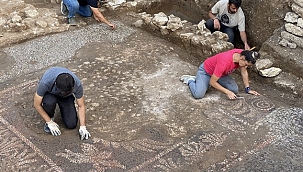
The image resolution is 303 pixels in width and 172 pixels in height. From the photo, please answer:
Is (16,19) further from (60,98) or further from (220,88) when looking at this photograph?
(220,88)

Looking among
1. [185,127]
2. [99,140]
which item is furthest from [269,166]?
[99,140]

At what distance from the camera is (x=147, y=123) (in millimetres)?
5855

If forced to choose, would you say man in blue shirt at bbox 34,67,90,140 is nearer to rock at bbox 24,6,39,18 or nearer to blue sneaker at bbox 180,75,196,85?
blue sneaker at bbox 180,75,196,85

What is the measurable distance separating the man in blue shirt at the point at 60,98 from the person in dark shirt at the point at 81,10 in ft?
9.71

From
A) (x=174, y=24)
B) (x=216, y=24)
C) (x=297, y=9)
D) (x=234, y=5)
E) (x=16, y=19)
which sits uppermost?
(x=297, y=9)

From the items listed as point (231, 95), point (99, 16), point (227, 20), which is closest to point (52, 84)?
point (231, 95)

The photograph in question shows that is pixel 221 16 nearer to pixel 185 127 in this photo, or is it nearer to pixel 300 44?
pixel 300 44

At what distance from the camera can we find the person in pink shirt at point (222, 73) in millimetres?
5984

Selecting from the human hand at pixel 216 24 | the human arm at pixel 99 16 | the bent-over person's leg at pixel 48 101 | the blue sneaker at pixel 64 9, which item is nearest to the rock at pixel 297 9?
the human hand at pixel 216 24

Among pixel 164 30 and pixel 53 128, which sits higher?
pixel 164 30

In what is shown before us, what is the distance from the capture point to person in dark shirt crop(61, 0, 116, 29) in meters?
8.15

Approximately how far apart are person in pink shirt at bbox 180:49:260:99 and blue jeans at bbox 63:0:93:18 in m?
2.82

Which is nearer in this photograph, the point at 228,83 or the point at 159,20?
the point at 228,83

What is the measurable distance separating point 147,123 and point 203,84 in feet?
3.55
